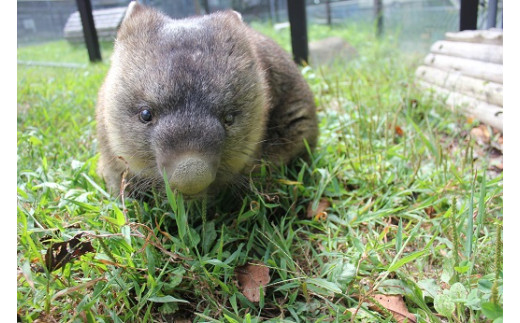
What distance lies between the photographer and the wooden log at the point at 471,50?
2.97 meters

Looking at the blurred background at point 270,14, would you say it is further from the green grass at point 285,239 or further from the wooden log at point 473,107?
the green grass at point 285,239

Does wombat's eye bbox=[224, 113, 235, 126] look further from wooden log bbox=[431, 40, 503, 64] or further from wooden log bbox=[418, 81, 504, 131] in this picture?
wooden log bbox=[418, 81, 504, 131]

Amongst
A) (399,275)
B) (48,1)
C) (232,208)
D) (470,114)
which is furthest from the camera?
(470,114)

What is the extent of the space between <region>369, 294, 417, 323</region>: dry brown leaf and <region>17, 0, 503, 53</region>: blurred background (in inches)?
56.5

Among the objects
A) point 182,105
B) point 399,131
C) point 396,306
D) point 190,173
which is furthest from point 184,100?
point 399,131

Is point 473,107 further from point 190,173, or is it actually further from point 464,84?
point 190,173

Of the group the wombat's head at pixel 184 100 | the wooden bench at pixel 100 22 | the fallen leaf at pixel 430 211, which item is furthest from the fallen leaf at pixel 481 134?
the wooden bench at pixel 100 22

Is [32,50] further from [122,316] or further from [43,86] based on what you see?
[122,316]

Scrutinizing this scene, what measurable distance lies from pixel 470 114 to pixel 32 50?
12.9 feet

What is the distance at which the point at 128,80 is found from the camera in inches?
80.0

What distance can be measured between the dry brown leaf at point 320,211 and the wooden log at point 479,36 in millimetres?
1329

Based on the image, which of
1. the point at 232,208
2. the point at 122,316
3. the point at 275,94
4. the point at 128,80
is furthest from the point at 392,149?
the point at 122,316

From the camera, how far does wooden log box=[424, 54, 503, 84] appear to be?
3.35 m

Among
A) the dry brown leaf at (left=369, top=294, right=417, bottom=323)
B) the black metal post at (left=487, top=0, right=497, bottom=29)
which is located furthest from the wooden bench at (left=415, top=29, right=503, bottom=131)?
the dry brown leaf at (left=369, top=294, right=417, bottom=323)
